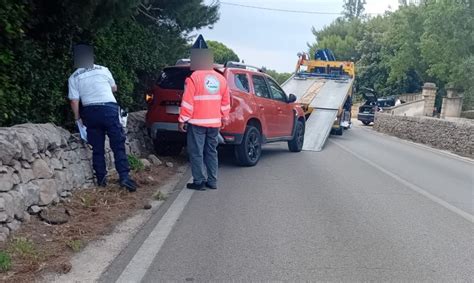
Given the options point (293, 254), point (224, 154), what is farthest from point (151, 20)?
point (293, 254)

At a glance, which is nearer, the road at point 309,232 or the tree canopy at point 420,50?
the road at point 309,232

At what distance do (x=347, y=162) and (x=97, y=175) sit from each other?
21.9 feet

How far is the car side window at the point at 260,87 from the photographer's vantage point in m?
10.6

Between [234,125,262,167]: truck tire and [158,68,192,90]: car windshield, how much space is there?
5.14ft

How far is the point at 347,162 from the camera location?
1198 cm

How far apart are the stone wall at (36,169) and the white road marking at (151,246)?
1.26 m

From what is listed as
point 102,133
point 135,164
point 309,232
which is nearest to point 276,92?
point 135,164

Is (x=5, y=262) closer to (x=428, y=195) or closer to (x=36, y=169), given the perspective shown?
(x=36, y=169)

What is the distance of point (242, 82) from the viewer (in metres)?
10.1

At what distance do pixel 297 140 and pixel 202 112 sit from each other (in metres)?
6.03

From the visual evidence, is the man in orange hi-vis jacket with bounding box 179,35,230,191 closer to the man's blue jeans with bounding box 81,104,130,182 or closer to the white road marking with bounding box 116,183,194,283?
the white road marking with bounding box 116,183,194,283

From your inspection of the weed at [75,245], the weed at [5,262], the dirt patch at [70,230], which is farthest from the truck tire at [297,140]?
the weed at [5,262]

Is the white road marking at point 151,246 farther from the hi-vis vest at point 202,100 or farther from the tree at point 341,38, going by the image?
the tree at point 341,38

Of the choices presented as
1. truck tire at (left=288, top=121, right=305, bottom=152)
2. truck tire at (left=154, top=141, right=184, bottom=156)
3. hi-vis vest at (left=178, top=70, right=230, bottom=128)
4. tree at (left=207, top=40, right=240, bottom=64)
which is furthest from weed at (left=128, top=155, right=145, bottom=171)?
tree at (left=207, top=40, right=240, bottom=64)
